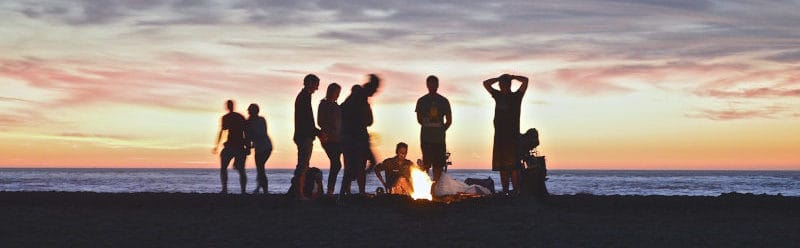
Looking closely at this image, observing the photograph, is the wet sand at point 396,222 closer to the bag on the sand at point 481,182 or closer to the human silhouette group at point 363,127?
the human silhouette group at point 363,127

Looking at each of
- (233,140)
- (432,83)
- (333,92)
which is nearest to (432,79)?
(432,83)

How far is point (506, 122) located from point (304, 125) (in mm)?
2782

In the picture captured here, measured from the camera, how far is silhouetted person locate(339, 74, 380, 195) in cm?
1288

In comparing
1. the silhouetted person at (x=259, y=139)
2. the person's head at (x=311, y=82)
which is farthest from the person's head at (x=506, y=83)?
the silhouetted person at (x=259, y=139)

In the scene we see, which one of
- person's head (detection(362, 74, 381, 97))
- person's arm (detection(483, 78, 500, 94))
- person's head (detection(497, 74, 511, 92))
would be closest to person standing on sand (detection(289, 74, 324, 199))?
person's head (detection(362, 74, 381, 97))

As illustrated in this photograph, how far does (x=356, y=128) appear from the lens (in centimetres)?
1294

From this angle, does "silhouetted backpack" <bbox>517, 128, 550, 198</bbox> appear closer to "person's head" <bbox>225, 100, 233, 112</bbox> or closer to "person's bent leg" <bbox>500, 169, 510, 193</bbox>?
"person's bent leg" <bbox>500, 169, 510, 193</bbox>

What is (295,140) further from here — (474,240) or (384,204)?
(474,240)

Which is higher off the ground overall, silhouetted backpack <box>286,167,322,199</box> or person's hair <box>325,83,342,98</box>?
person's hair <box>325,83,342,98</box>

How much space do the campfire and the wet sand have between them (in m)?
1.17

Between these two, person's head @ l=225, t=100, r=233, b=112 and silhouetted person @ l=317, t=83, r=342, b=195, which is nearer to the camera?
silhouetted person @ l=317, t=83, r=342, b=195

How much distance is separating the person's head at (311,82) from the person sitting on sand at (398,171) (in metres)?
2.44

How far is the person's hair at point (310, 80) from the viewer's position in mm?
12625

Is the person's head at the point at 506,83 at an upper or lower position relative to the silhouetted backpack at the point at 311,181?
upper
